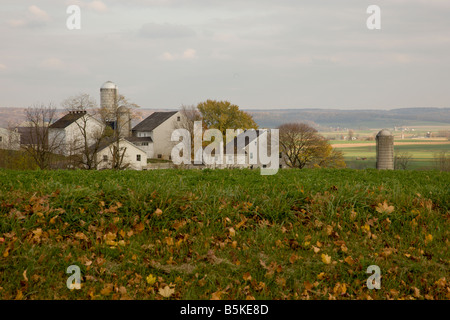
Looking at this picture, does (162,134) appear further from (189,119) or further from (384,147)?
(384,147)

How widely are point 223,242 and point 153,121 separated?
64.6 m

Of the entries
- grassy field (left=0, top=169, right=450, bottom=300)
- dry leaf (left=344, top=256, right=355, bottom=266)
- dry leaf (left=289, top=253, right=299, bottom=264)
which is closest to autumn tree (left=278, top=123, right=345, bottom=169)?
grassy field (left=0, top=169, right=450, bottom=300)

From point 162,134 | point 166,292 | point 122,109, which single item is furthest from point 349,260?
point 162,134

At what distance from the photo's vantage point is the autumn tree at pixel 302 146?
176 feet

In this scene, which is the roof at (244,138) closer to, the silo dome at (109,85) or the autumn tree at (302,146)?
the autumn tree at (302,146)

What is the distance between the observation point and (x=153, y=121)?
6944 centimetres

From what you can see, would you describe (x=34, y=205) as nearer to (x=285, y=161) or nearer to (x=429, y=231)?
(x=429, y=231)

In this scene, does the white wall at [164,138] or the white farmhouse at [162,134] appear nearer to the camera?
the white farmhouse at [162,134]

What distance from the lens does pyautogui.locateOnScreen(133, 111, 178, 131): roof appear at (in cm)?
6775

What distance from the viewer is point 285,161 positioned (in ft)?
178

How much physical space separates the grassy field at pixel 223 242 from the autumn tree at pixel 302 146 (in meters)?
45.2

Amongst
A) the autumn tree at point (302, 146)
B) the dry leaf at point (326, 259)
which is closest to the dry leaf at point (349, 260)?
the dry leaf at point (326, 259)

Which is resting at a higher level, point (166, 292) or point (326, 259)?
point (326, 259)

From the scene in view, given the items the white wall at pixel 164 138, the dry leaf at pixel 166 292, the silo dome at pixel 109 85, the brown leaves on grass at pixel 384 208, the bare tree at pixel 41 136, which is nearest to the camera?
the dry leaf at pixel 166 292
